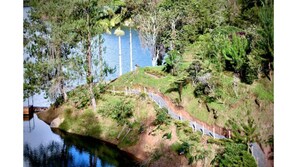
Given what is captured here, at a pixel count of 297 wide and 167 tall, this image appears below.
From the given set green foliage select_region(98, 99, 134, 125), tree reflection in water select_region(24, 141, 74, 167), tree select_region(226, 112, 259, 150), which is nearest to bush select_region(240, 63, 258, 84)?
tree select_region(226, 112, 259, 150)

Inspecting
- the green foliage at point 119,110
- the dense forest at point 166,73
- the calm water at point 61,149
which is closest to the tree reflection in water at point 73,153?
the calm water at point 61,149

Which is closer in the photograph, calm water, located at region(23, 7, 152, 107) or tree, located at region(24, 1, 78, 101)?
calm water, located at region(23, 7, 152, 107)

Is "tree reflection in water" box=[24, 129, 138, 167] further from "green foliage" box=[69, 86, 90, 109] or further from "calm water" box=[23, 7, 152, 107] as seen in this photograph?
"calm water" box=[23, 7, 152, 107]

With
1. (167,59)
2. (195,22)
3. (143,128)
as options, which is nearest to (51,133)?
(143,128)

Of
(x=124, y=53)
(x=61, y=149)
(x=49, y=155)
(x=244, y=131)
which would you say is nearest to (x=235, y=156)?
(x=244, y=131)

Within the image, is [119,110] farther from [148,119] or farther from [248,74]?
[248,74]

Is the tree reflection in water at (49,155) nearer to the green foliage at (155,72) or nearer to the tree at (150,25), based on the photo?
the green foliage at (155,72)

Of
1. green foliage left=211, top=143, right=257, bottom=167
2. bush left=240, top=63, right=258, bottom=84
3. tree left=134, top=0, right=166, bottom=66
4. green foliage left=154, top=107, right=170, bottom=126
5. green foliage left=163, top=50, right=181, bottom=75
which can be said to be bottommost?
green foliage left=211, top=143, right=257, bottom=167

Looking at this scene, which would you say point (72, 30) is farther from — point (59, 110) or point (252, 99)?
point (252, 99)
